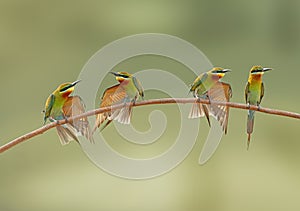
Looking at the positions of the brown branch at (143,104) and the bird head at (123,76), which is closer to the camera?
the brown branch at (143,104)

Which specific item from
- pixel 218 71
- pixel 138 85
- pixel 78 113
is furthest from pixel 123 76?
pixel 218 71

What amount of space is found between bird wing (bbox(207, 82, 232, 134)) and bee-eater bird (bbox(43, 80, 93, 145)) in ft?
1.13

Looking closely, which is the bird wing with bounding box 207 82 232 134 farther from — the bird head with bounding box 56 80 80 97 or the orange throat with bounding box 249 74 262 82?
the bird head with bounding box 56 80 80 97

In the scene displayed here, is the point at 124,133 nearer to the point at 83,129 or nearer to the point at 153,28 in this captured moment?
the point at 83,129

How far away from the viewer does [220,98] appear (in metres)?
1.45

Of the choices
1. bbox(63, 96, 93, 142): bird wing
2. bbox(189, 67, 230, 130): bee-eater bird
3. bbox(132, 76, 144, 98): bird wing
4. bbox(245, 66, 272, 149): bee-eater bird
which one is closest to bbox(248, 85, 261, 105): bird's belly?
bbox(245, 66, 272, 149): bee-eater bird

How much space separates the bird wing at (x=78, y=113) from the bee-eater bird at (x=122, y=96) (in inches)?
1.2

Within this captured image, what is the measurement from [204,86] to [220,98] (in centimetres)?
6

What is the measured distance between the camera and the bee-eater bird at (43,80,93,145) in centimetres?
142

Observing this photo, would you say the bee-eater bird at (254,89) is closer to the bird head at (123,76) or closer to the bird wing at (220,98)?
the bird wing at (220,98)

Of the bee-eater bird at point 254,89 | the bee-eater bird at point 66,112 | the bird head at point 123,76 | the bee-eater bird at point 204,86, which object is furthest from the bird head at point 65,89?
the bee-eater bird at point 254,89

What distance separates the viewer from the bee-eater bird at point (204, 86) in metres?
1.42

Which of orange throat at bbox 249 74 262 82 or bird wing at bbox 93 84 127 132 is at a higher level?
orange throat at bbox 249 74 262 82

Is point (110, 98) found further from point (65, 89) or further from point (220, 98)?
point (220, 98)
